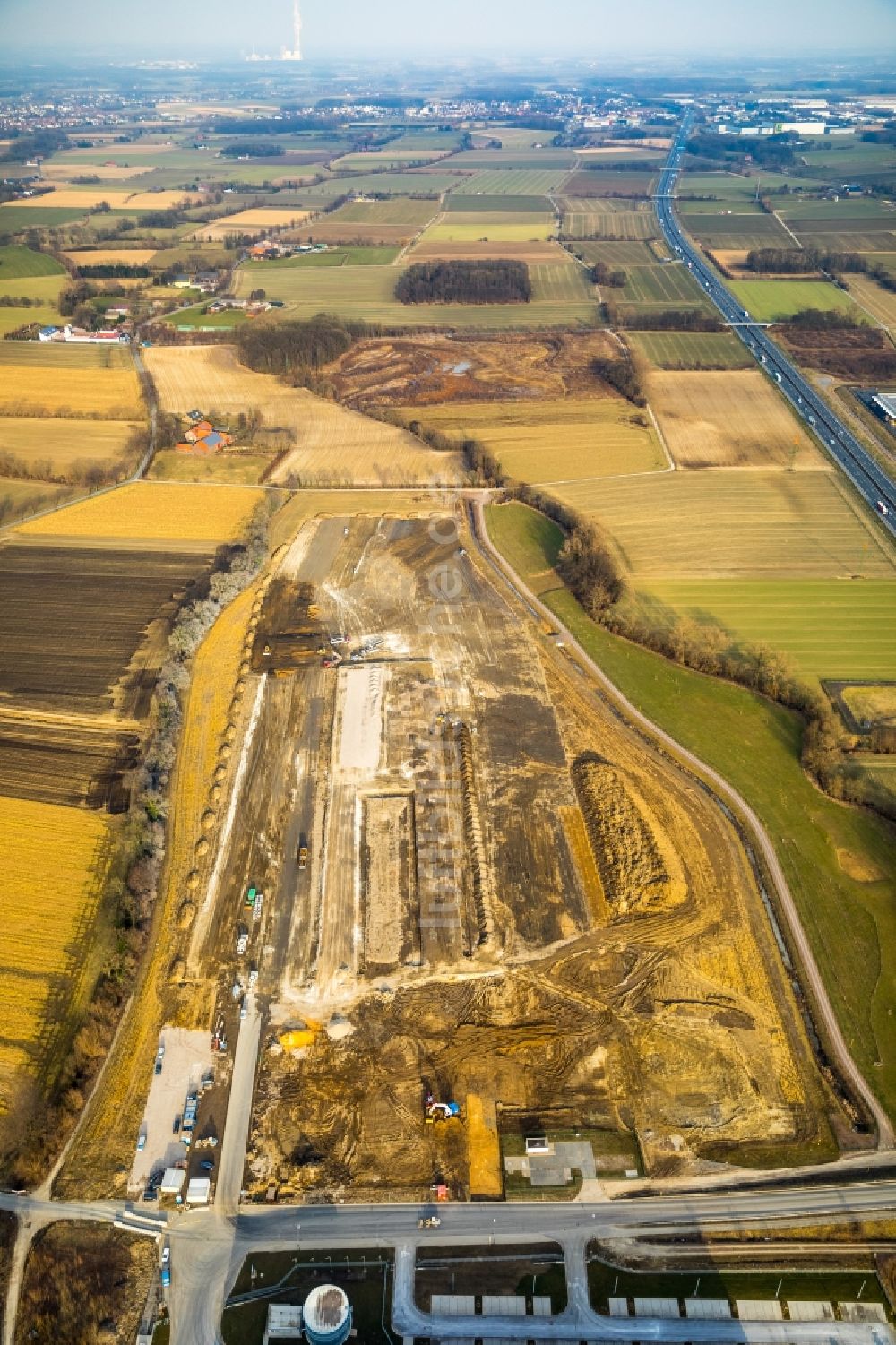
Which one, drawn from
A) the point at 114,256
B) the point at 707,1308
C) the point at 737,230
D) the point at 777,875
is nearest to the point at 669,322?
the point at 737,230

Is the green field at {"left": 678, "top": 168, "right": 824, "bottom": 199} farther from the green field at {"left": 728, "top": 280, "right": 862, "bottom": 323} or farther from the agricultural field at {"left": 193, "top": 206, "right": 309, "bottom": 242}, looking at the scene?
the agricultural field at {"left": 193, "top": 206, "right": 309, "bottom": 242}

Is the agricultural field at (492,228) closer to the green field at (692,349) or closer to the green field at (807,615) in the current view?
the green field at (692,349)

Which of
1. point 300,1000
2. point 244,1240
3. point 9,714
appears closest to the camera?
point 244,1240

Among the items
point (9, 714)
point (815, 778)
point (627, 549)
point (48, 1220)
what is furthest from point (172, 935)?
point (627, 549)

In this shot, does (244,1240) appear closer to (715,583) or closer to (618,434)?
(715,583)

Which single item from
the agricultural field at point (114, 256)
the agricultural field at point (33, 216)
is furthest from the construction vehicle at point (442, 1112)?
the agricultural field at point (33, 216)

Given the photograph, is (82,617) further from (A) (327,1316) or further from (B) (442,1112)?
(A) (327,1316)

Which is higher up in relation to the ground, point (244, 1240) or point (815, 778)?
point (815, 778)

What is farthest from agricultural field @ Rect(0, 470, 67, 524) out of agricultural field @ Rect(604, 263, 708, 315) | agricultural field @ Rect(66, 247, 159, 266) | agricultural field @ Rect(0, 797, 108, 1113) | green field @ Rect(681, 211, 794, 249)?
green field @ Rect(681, 211, 794, 249)
